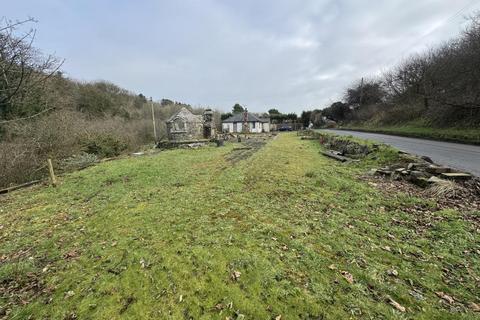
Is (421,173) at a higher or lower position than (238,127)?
lower

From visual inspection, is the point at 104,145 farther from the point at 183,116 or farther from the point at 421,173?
the point at 421,173

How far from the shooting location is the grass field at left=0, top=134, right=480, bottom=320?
2.49m

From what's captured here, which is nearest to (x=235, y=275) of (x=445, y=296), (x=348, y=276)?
(x=348, y=276)

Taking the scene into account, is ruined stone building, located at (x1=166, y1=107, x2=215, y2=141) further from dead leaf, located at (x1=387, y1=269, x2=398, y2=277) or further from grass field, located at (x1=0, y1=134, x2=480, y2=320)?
dead leaf, located at (x1=387, y1=269, x2=398, y2=277)

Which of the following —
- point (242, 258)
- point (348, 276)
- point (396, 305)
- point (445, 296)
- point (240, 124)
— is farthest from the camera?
point (240, 124)

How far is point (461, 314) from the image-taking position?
2328mm

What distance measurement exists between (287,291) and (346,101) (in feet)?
171

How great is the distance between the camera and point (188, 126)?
82.0 feet

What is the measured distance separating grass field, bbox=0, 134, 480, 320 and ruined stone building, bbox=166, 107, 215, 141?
61.2 ft

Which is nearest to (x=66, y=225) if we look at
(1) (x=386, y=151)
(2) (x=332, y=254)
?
(2) (x=332, y=254)

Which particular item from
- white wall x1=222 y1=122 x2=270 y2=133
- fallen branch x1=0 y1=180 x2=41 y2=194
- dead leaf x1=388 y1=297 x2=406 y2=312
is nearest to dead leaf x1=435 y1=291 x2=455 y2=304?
dead leaf x1=388 y1=297 x2=406 y2=312

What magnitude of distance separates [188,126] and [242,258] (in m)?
23.1

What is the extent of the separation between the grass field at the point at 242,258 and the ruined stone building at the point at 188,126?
18.7m

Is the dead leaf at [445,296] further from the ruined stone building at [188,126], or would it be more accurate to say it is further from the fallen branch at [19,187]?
the ruined stone building at [188,126]
